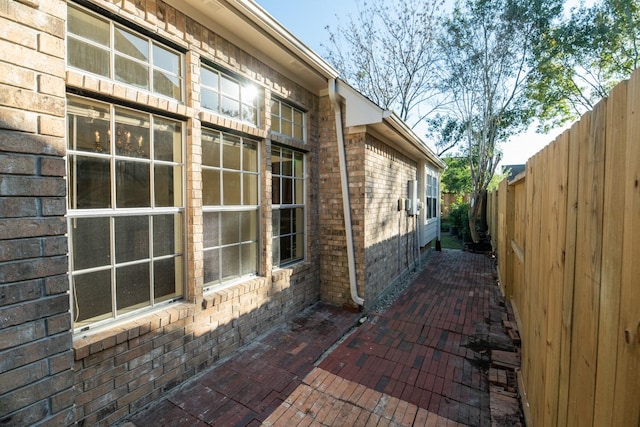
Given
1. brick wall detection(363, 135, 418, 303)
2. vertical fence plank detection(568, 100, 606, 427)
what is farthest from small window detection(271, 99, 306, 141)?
vertical fence plank detection(568, 100, 606, 427)

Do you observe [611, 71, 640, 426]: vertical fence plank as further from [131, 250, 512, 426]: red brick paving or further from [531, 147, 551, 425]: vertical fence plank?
[131, 250, 512, 426]: red brick paving

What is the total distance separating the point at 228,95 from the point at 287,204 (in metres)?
1.80

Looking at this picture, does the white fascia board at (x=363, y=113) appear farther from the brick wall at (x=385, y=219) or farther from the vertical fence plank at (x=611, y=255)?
the vertical fence plank at (x=611, y=255)

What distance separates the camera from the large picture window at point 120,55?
2271 millimetres

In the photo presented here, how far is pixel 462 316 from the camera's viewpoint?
4.71m

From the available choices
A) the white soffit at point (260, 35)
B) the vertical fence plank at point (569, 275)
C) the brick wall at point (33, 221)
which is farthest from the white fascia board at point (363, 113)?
the brick wall at point (33, 221)

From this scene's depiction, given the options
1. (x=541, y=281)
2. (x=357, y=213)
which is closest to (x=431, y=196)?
(x=357, y=213)

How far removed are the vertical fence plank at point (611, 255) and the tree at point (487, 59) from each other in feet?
37.3

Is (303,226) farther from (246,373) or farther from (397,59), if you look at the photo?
(397,59)

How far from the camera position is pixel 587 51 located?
10.9 meters

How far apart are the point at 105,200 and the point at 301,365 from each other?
266 centimetres

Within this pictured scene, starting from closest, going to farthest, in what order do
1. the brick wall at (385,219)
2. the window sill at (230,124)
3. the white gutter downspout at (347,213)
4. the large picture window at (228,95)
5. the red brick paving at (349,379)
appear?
the red brick paving at (349,379), the window sill at (230,124), the large picture window at (228,95), the white gutter downspout at (347,213), the brick wall at (385,219)

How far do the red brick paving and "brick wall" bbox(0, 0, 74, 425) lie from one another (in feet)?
3.58

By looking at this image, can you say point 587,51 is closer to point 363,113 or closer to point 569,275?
point 363,113
